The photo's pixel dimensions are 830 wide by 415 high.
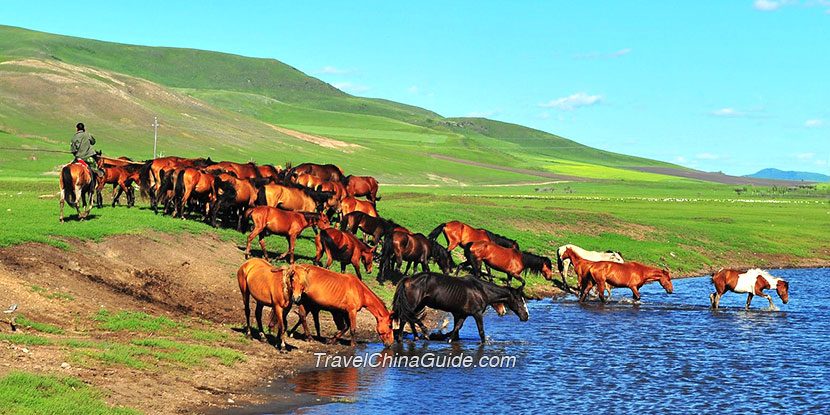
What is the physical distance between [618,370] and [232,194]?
15517mm

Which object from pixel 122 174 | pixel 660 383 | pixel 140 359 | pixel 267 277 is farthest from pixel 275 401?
pixel 122 174

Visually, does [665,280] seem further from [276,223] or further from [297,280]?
[297,280]

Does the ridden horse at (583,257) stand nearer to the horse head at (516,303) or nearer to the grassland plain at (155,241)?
the grassland plain at (155,241)

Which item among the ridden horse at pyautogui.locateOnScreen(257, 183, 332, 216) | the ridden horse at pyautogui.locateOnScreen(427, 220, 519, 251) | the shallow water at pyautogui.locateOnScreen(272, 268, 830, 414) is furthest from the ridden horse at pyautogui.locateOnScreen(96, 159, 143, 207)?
the shallow water at pyautogui.locateOnScreen(272, 268, 830, 414)

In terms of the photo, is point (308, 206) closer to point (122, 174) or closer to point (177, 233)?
point (177, 233)

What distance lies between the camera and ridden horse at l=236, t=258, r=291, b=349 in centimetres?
1714

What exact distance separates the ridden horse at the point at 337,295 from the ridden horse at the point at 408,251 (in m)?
7.60

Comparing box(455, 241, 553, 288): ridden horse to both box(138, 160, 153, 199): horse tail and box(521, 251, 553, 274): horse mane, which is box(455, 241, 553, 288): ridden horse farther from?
box(138, 160, 153, 199): horse tail

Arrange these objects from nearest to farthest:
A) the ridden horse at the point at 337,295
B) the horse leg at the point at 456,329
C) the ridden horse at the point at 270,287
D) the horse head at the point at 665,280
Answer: the ridden horse at the point at 270,287 → the ridden horse at the point at 337,295 → the horse leg at the point at 456,329 → the horse head at the point at 665,280

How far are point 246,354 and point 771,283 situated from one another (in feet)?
61.8

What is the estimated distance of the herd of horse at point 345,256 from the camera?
59.2ft

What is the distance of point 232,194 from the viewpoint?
29.2 m

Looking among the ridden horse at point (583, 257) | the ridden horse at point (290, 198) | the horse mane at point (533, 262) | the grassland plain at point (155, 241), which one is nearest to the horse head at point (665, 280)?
the ridden horse at point (583, 257)

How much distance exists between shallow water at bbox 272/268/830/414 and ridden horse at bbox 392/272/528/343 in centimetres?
63
